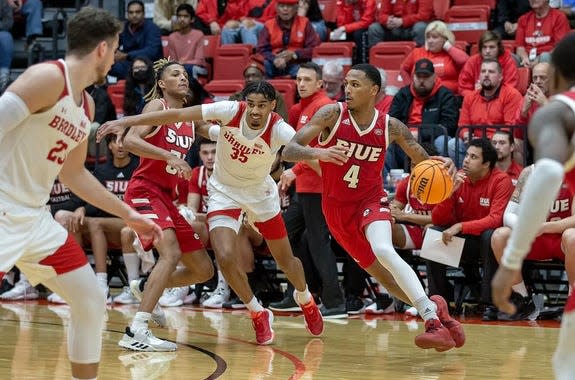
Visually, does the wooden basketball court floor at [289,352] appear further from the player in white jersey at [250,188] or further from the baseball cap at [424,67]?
the baseball cap at [424,67]

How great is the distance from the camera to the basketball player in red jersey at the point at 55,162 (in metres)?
4.86

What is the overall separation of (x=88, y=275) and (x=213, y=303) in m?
6.16

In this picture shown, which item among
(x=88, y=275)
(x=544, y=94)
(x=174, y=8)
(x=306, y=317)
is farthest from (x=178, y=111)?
(x=174, y=8)

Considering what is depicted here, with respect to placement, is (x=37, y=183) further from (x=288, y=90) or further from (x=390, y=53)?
(x=390, y=53)

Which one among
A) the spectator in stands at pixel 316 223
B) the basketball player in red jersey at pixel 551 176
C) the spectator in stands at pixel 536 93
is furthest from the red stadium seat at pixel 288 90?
the basketball player in red jersey at pixel 551 176

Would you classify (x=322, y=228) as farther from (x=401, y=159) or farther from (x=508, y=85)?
(x=508, y=85)

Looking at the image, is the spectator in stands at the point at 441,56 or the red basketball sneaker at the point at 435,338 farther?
the spectator in stands at the point at 441,56

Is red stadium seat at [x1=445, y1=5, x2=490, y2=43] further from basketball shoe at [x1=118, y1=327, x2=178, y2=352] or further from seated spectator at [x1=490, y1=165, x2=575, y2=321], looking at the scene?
basketball shoe at [x1=118, y1=327, x2=178, y2=352]

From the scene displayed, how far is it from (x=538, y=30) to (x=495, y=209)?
3469 mm

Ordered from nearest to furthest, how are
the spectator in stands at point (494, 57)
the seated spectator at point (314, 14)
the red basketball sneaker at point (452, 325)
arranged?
the red basketball sneaker at point (452, 325) → the spectator in stands at point (494, 57) → the seated spectator at point (314, 14)

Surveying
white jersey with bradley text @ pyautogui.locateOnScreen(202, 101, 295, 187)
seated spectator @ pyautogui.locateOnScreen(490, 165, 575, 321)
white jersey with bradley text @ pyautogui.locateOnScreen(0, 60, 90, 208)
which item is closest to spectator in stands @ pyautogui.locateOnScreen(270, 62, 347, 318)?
seated spectator @ pyautogui.locateOnScreen(490, 165, 575, 321)

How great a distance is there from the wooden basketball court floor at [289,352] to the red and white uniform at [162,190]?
0.89 metres

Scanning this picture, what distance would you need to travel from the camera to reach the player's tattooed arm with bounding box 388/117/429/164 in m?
8.10

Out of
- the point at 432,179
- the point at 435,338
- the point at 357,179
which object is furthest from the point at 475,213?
the point at 435,338
